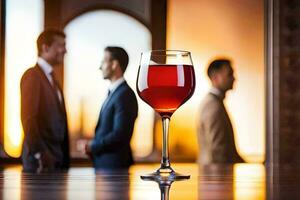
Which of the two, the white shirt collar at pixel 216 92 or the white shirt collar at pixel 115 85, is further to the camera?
the white shirt collar at pixel 216 92

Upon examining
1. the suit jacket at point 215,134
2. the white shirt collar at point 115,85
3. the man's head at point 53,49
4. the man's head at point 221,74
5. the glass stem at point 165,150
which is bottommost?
the suit jacket at point 215,134

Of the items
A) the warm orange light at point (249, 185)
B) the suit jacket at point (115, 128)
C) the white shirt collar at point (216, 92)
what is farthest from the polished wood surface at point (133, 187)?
the white shirt collar at point (216, 92)

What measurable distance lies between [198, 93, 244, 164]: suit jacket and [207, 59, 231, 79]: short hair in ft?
0.87

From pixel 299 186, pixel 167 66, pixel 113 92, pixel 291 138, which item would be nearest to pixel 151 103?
pixel 167 66

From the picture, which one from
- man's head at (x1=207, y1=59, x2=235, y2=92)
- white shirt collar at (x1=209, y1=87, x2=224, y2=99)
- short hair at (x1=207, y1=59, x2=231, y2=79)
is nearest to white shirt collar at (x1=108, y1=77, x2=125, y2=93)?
white shirt collar at (x1=209, y1=87, x2=224, y2=99)

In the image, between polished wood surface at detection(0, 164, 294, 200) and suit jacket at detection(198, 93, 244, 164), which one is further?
suit jacket at detection(198, 93, 244, 164)

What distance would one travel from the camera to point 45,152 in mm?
2797

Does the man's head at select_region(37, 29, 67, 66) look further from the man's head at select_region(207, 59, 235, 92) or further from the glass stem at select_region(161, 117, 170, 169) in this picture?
the glass stem at select_region(161, 117, 170, 169)

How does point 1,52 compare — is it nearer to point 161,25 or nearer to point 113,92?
point 161,25

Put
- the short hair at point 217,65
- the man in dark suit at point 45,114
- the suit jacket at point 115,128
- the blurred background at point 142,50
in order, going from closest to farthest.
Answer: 1. the suit jacket at point 115,128
2. the man in dark suit at point 45,114
3. the short hair at point 217,65
4. the blurred background at point 142,50

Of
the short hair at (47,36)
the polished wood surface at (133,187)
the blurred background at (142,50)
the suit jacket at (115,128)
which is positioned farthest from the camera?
the blurred background at (142,50)

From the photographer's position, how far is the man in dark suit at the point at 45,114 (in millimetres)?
2742

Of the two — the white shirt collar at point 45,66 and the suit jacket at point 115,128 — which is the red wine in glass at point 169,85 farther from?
the white shirt collar at point 45,66

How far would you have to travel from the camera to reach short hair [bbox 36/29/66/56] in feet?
11.2
